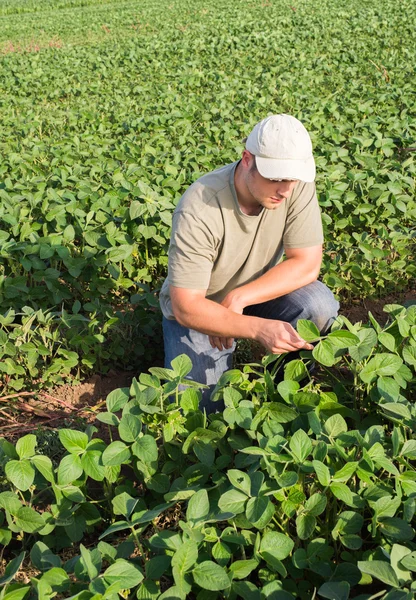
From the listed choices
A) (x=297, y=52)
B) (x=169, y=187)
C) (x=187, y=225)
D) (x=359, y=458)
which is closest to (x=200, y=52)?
(x=297, y=52)

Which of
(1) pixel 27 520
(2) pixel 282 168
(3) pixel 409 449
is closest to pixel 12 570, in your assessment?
(1) pixel 27 520

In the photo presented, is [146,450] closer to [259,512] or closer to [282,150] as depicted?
[259,512]

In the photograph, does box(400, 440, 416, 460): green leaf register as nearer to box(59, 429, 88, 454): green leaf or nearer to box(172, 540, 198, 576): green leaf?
box(172, 540, 198, 576): green leaf

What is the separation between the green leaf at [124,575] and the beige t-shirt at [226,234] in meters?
1.29

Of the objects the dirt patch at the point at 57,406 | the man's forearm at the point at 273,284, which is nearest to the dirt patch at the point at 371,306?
the man's forearm at the point at 273,284

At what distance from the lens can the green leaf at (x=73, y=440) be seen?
5.46 ft

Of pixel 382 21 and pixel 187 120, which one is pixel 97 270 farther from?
pixel 382 21

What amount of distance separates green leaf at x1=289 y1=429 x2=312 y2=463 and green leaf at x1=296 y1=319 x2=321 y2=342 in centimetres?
36

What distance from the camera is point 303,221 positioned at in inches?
103

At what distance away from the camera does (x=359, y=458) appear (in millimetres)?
1658

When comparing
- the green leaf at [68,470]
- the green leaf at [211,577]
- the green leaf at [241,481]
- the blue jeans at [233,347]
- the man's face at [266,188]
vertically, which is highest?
the man's face at [266,188]

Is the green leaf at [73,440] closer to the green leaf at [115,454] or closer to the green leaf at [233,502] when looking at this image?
the green leaf at [115,454]

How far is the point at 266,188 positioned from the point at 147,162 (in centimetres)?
251

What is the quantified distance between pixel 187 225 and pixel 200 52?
9.57m
